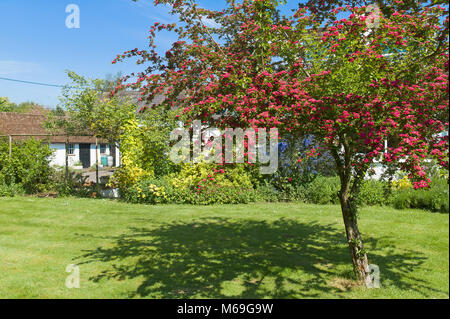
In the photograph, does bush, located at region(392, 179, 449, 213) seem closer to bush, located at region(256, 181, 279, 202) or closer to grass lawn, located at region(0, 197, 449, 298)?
grass lawn, located at region(0, 197, 449, 298)

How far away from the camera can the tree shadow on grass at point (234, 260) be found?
18.1ft

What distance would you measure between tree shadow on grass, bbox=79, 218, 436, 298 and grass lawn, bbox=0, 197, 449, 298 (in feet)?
0.06

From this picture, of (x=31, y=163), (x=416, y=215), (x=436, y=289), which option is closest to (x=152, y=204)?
(x=31, y=163)

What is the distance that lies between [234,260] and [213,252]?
2.14 ft

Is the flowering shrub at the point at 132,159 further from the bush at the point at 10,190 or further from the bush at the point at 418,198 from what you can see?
the bush at the point at 418,198

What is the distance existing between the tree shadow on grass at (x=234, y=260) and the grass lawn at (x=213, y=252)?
0.02 meters

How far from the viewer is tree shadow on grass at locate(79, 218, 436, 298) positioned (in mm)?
5512

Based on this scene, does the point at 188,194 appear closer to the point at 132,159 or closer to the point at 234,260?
the point at 132,159

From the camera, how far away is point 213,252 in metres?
7.39

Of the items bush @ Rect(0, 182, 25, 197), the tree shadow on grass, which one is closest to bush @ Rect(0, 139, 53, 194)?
bush @ Rect(0, 182, 25, 197)

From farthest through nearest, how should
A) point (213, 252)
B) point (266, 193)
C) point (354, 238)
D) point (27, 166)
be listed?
point (27, 166) < point (266, 193) < point (213, 252) < point (354, 238)

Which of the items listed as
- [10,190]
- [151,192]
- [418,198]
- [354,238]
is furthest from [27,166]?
[418,198]

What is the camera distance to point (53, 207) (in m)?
12.1

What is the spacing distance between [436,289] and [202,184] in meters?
8.83
